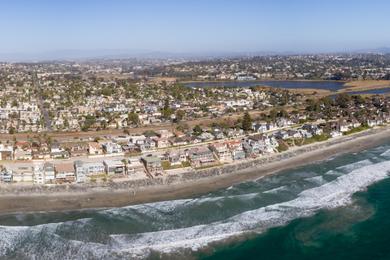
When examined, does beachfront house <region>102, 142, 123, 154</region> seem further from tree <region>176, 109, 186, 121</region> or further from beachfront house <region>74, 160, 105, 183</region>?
tree <region>176, 109, 186, 121</region>

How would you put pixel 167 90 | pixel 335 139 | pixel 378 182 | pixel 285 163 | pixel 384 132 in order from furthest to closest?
1. pixel 167 90
2. pixel 384 132
3. pixel 335 139
4. pixel 285 163
5. pixel 378 182

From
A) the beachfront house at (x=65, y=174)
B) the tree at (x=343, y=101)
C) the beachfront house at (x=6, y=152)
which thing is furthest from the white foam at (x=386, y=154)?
the beachfront house at (x=6, y=152)

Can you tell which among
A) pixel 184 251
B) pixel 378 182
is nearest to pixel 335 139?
pixel 378 182

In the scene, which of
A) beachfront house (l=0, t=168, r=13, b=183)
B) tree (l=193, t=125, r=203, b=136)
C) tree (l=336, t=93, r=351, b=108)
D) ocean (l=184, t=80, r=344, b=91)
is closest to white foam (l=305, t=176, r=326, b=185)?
tree (l=193, t=125, r=203, b=136)

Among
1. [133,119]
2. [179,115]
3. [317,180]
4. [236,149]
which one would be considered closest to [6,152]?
[133,119]

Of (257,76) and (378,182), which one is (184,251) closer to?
(378,182)

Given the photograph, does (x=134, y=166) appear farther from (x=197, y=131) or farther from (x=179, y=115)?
(x=179, y=115)
